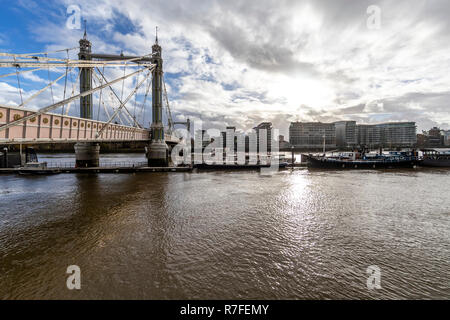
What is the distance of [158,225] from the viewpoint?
43.0 ft

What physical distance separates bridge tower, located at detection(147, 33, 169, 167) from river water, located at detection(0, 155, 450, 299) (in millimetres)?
23717

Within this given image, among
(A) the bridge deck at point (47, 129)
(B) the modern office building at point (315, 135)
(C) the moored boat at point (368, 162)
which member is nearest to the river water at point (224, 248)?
(A) the bridge deck at point (47, 129)

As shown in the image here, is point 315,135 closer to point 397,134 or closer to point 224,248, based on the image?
point 397,134

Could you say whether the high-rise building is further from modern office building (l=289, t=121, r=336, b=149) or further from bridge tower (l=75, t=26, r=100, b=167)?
bridge tower (l=75, t=26, r=100, b=167)

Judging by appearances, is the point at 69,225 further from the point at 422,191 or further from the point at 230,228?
the point at 422,191

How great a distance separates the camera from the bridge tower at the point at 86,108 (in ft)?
127

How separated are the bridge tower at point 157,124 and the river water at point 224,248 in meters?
23.7

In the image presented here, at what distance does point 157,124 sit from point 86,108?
1469 cm

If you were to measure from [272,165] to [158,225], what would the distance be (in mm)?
39340

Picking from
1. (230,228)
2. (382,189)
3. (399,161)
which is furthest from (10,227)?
(399,161)

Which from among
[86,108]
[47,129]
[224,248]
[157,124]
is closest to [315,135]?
[157,124]

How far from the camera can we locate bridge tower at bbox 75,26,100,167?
38.7 metres

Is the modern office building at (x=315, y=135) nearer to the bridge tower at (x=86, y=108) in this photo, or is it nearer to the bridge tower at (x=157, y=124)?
the bridge tower at (x=157, y=124)

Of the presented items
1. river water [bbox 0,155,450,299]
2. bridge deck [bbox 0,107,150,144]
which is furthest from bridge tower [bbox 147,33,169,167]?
river water [bbox 0,155,450,299]
